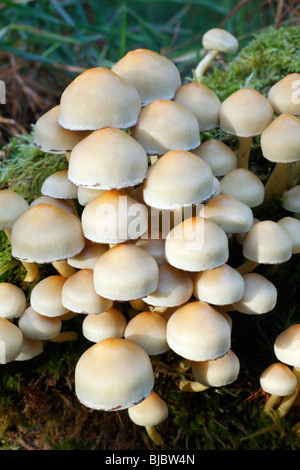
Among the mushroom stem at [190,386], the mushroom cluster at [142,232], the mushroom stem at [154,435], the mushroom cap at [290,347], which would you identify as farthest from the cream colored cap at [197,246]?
the mushroom stem at [154,435]

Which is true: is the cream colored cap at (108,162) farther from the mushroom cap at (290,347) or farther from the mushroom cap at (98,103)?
the mushroom cap at (290,347)

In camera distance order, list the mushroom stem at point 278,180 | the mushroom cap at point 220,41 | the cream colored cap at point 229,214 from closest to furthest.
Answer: the cream colored cap at point 229,214 → the mushroom stem at point 278,180 → the mushroom cap at point 220,41

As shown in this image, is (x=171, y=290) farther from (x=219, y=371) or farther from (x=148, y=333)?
Answer: (x=219, y=371)

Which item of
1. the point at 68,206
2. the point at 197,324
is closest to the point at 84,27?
the point at 68,206

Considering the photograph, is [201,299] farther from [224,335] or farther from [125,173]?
[125,173]

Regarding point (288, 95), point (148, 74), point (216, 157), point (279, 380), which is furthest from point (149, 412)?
point (288, 95)

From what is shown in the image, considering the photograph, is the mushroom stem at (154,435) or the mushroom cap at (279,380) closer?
the mushroom cap at (279,380)

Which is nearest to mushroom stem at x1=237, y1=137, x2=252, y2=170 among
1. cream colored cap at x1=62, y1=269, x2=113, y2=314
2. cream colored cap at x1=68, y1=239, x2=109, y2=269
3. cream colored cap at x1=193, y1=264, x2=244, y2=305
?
cream colored cap at x1=193, y1=264, x2=244, y2=305
